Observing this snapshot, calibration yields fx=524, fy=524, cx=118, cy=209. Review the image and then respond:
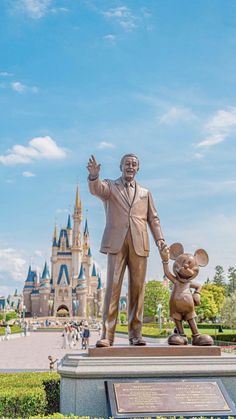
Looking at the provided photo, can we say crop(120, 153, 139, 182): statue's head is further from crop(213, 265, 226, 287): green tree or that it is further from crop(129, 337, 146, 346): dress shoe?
crop(213, 265, 226, 287): green tree

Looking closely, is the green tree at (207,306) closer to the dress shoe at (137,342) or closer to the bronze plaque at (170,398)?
the dress shoe at (137,342)

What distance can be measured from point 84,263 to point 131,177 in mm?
95328

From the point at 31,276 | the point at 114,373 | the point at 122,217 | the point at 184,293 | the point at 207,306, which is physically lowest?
the point at 114,373

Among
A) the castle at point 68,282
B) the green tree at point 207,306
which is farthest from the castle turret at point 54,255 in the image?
the green tree at point 207,306

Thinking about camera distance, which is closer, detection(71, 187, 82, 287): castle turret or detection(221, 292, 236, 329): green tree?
detection(221, 292, 236, 329): green tree

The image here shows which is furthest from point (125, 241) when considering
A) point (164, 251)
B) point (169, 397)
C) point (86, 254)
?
point (86, 254)

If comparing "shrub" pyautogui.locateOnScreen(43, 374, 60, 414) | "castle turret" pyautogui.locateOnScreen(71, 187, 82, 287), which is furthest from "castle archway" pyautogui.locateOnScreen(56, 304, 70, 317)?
"shrub" pyautogui.locateOnScreen(43, 374, 60, 414)

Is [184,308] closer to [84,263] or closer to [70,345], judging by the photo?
[70,345]

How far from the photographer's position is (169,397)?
19.6ft

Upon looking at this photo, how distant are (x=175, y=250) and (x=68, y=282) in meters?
89.6

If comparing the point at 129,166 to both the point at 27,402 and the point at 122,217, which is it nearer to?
the point at 122,217

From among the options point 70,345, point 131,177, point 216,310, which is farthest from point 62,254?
point 131,177

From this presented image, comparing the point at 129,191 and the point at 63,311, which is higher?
the point at 63,311

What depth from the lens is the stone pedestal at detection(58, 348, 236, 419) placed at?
6.17 metres
